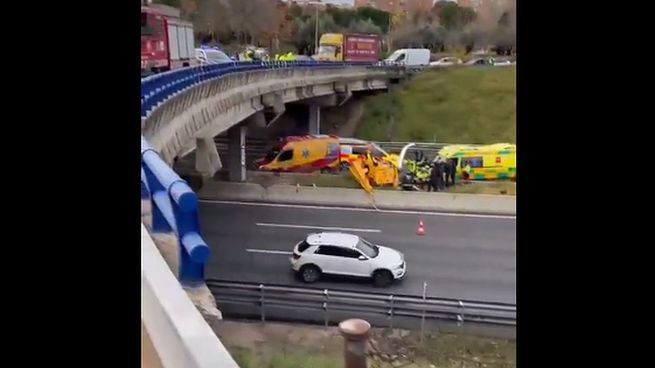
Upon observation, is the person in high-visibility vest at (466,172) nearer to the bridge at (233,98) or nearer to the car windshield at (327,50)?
the bridge at (233,98)

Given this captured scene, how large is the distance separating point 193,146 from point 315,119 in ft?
1.56

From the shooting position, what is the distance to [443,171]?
1.52 m

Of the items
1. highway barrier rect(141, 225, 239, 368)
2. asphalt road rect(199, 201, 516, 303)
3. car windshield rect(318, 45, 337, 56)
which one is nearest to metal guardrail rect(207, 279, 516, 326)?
asphalt road rect(199, 201, 516, 303)

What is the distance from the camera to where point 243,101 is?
2217 millimetres

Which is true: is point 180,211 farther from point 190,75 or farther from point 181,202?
point 190,75

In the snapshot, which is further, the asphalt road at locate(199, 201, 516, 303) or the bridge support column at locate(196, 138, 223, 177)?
the bridge support column at locate(196, 138, 223, 177)

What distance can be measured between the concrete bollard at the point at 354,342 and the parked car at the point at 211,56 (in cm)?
97

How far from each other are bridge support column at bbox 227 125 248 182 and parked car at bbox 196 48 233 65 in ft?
0.66

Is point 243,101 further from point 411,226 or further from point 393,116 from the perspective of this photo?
point 411,226

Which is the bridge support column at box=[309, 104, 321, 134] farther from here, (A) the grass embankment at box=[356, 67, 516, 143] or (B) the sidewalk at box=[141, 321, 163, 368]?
(B) the sidewalk at box=[141, 321, 163, 368]

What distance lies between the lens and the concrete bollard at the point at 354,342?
1.17m

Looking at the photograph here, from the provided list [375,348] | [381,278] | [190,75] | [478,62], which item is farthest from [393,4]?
[190,75]

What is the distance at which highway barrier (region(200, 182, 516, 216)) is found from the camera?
150 centimetres
